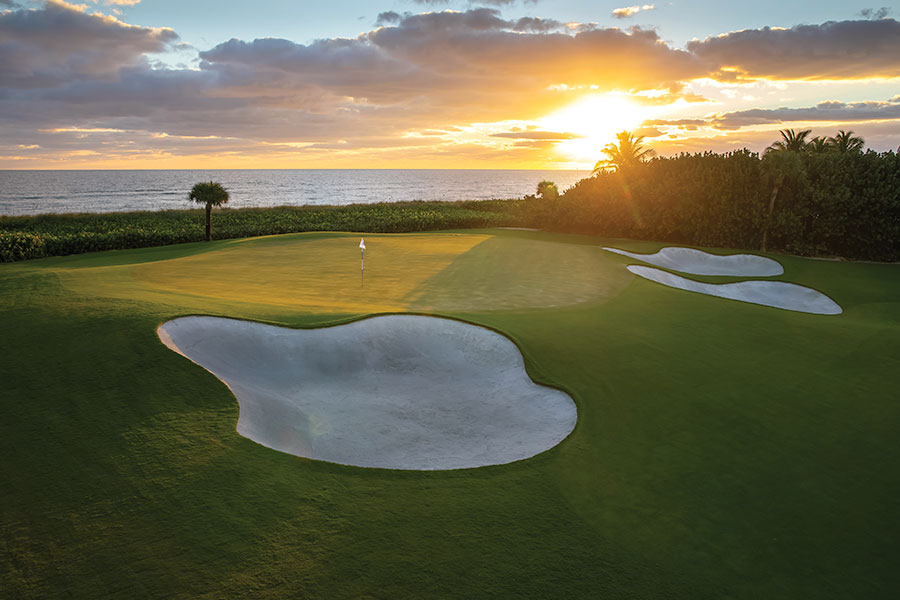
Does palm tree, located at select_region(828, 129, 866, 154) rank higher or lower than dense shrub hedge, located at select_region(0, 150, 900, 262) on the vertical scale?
higher

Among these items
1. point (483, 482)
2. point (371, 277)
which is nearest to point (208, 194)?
point (371, 277)

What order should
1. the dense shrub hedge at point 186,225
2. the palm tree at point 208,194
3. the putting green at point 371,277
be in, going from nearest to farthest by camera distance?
the putting green at point 371,277
the dense shrub hedge at point 186,225
the palm tree at point 208,194

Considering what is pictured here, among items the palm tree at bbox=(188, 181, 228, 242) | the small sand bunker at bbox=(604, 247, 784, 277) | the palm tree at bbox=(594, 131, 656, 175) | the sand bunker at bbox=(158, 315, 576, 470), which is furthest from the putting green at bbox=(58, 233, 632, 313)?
the palm tree at bbox=(594, 131, 656, 175)

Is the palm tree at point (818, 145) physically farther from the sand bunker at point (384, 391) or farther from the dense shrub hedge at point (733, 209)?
the sand bunker at point (384, 391)

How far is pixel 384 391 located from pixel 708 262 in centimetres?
2691

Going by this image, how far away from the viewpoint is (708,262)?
31875mm

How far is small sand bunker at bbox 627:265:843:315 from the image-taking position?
77.1ft

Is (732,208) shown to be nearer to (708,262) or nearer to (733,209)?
(733,209)

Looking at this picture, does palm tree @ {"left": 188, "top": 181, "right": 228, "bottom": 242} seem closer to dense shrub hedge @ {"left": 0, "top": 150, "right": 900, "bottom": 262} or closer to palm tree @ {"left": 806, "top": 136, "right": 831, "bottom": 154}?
dense shrub hedge @ {"left": 0, "top": 150, "right": 900, "bottom": 262}

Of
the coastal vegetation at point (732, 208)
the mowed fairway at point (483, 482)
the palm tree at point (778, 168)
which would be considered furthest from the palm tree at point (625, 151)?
the mowed fairway at point (483, 482)

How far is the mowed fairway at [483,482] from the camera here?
606cm

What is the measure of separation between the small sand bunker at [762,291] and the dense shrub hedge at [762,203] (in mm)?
13040

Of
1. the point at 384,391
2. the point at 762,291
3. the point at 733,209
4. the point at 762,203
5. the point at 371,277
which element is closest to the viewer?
the point at 384,391

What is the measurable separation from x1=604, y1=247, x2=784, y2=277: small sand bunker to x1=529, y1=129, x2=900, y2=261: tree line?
6.67m
